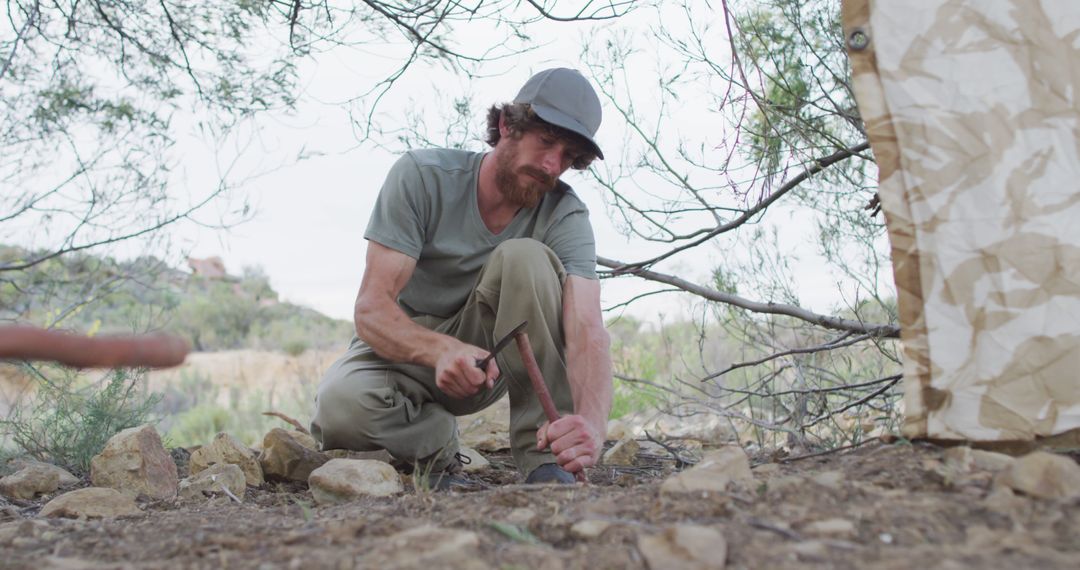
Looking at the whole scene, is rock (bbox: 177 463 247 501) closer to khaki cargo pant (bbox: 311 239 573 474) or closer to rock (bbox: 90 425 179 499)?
rock (bbox: 90 425 179 499)

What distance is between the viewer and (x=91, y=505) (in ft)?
8.20

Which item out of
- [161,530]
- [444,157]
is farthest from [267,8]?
[161,530]

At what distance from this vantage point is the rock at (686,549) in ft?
4.58

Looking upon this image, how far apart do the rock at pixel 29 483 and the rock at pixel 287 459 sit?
2.29 feet

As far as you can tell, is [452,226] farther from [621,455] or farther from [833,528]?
[833,528]

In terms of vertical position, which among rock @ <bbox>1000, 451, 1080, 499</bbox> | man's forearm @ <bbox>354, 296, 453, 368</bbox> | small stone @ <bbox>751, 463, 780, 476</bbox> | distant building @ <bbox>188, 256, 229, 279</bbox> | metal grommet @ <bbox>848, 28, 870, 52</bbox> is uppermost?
distant building @ <bbox>188, 256, 229, 279</bbox>

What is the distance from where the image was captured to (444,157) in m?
3.25

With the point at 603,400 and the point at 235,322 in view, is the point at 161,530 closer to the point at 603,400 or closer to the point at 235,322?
the point at 603,400

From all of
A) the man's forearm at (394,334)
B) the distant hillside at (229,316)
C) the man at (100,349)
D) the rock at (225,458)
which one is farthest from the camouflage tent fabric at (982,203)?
the distant hillside at (229,316)

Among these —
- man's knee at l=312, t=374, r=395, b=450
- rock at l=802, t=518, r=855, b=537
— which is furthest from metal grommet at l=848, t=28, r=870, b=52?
man's knee at l=312, t=374, r=395, b=450

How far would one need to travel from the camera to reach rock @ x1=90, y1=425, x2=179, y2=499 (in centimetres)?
293

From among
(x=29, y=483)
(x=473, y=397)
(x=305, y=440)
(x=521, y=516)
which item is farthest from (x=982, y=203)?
(x=29, y=483)

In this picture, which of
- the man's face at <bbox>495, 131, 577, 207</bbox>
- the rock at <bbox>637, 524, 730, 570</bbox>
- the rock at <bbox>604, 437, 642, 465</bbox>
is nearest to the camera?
the rock at <bbox>637, 524, 730, 570</bbox>

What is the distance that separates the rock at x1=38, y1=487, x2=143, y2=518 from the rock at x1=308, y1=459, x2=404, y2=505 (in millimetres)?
502
